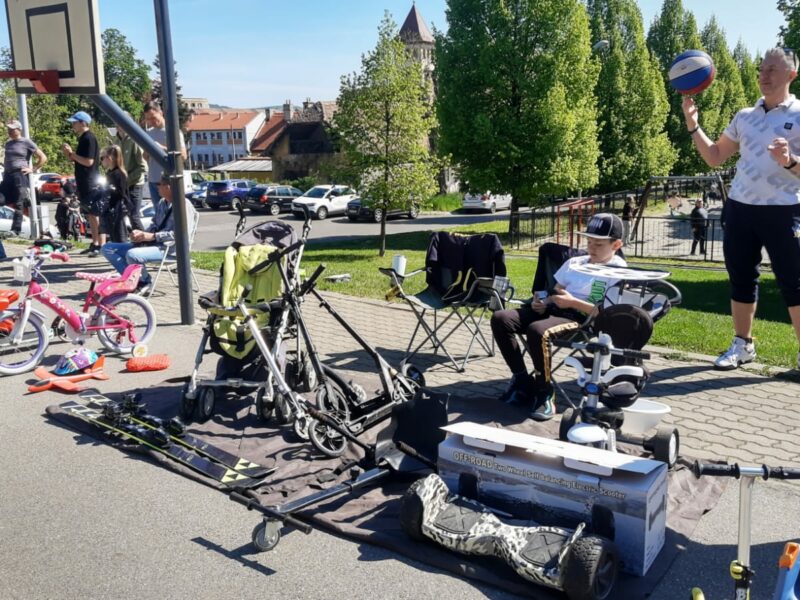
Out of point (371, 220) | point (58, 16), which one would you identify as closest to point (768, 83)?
point (58, 16)

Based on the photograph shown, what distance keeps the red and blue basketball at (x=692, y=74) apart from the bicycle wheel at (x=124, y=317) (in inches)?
199

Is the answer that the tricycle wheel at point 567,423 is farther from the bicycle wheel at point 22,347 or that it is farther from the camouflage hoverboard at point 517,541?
the bicycle wheel at point 22,347

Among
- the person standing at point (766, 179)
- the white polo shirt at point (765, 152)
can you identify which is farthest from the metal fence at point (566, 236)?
the white polo shirt at point (765, 152)

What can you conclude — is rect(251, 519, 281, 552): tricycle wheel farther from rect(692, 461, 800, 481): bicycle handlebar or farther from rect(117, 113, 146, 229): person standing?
rect(117, 113, 146, 229): person standing

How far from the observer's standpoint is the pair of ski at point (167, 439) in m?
4.43

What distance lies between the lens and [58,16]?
821 cm

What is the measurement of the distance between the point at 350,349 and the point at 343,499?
3.38 metres

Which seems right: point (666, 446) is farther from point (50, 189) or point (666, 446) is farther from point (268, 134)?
point (268, 134)

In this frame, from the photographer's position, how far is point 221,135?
341ft

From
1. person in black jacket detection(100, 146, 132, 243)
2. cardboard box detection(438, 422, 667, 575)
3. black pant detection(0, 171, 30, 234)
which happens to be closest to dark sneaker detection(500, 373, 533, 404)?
cardboard box detection(438, 422, 667, 575)

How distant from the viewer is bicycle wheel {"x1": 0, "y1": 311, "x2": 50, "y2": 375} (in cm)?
667

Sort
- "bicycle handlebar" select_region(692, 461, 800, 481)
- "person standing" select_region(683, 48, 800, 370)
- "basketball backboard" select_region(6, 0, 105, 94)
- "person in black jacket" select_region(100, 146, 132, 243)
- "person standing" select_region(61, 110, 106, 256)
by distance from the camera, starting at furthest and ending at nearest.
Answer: "person standing" select_region(61, 110, 106, 256)
"person in black jacket" select_region(100, 146, 132, 243)
"basketball backboard" select_region(6, 0, 105, 94)
"person standing" select_region(683, 48, 800, 370)
"bicycle handlebar" select_region(692, 461, 800, 481)

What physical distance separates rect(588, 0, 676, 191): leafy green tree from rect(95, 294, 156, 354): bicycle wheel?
2954cm

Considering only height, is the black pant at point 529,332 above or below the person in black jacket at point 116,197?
below
